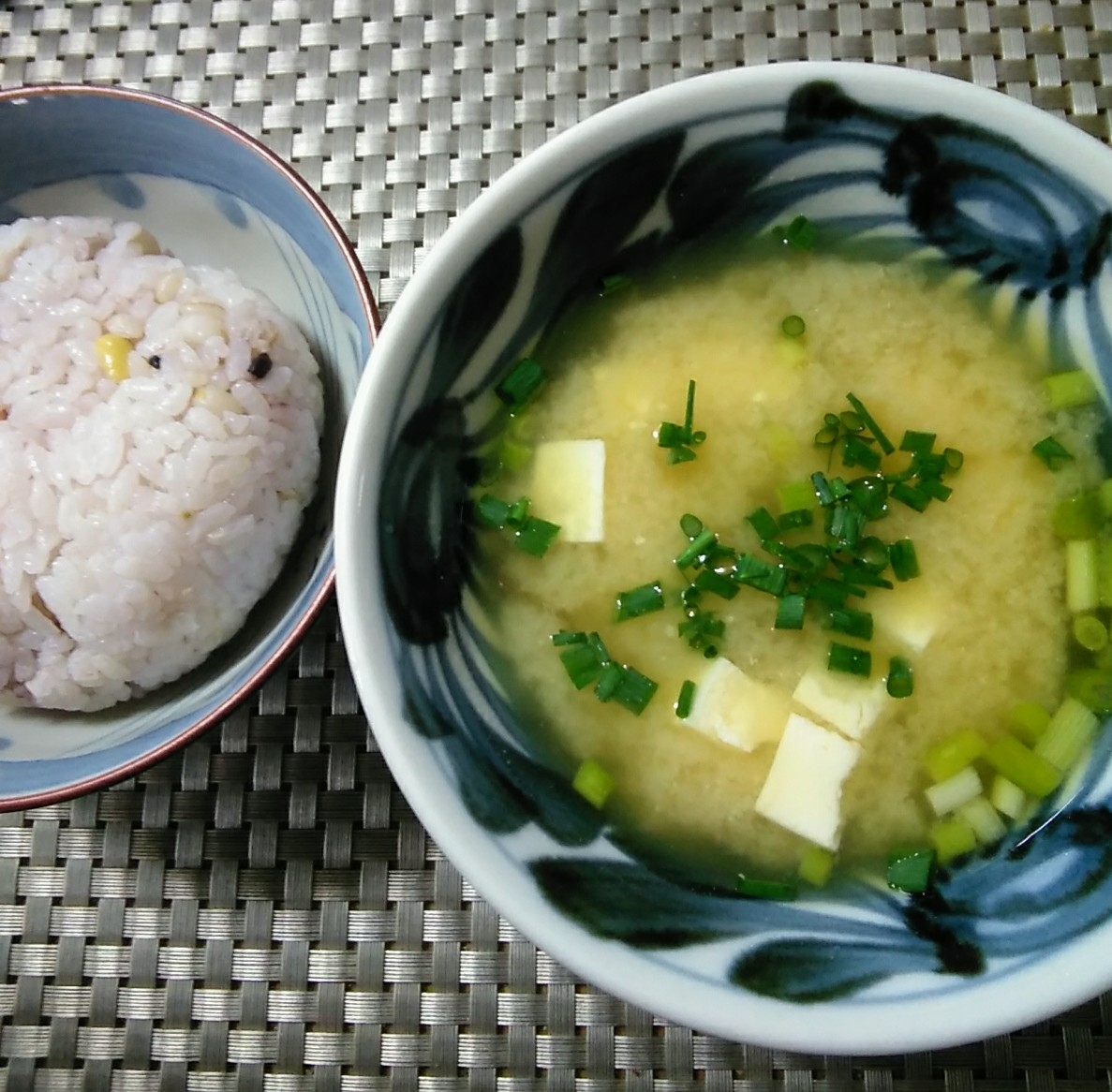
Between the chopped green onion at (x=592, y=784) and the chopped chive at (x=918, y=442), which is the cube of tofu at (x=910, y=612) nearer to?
the chopped chive at (x=918, y=442)

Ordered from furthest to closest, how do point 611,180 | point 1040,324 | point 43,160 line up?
point 43,160 < point 1040,324 < point 611,180

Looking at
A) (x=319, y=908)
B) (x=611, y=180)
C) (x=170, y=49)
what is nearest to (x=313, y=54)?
(x=170, y=49)

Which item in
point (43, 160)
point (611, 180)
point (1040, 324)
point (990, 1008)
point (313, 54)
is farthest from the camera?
point (313, 54)

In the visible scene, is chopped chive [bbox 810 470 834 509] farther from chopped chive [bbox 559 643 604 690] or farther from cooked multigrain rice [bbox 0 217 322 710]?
cooked multigrain rice [bbox 0 217 322 710]

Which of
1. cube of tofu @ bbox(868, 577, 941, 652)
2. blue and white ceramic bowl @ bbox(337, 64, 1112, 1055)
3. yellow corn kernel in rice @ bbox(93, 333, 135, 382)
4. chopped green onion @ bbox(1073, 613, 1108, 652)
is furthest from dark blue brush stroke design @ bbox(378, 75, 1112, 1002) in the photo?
yellow corn kernel in rice @ bbox(93, 333, 135, 382)

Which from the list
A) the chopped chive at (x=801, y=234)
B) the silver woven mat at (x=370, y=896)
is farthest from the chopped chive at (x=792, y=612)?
the silver woven mat at (x=370, y=896)

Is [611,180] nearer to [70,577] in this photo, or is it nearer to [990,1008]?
[70,577]
